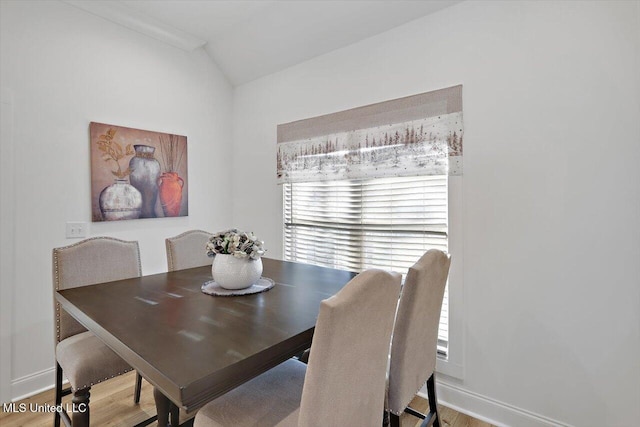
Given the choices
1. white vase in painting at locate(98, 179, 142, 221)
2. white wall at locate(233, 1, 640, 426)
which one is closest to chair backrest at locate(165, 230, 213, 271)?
white vase in painting at locate(98, 179, 142, 221)

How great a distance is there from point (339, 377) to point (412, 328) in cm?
50

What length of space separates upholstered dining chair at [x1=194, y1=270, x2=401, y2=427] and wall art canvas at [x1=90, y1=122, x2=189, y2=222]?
2.06 m

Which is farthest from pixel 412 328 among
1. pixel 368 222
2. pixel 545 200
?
pixel 368 222

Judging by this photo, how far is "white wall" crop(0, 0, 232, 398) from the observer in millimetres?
2166

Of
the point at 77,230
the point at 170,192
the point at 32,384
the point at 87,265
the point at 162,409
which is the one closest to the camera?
the point at 162,409

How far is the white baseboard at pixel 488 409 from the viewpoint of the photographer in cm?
179

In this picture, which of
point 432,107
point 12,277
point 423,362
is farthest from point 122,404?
point 432,107

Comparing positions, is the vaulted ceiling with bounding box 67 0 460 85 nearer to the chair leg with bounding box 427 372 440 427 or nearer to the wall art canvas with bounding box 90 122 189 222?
the wall art canvas with bounding box 90 122 189 222

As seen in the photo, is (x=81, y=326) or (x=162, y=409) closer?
(x=162, y=409)

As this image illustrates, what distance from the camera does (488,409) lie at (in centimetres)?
194

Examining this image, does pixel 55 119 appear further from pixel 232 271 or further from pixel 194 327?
pixel 194 327

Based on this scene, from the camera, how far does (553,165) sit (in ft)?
5.69

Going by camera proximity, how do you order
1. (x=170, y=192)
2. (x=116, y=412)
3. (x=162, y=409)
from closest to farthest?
1. (x=162, y=409)
2. (x=116, y=412)
3. (x=170, y=192)

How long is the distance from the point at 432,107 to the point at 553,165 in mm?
779
